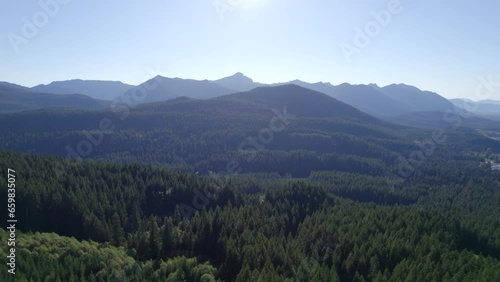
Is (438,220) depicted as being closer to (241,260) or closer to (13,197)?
(241,260)

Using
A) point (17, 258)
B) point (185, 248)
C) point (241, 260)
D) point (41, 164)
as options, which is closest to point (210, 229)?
point (185, 248)

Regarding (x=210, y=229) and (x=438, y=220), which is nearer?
(x=210, y=229)

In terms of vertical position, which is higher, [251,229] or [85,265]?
[85,265]

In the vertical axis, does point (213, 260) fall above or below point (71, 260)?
below

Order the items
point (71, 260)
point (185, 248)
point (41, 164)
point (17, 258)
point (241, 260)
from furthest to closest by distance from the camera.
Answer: point (41, 164)
point (185, 248)
point (241, 260)
point (71, 260)
point (17, 258)

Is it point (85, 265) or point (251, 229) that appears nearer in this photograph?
point (85, 265)

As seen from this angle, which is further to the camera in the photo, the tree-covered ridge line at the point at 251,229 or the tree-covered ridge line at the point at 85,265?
the tree-covered ridge line at the point at 251,229

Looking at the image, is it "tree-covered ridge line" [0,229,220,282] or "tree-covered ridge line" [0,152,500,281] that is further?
"tree-covered ridge line" [0,152,500,281]

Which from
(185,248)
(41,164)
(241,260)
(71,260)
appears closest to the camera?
(71,260)
